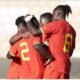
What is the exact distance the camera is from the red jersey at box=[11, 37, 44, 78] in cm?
901

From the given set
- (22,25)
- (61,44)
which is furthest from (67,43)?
(22,25)

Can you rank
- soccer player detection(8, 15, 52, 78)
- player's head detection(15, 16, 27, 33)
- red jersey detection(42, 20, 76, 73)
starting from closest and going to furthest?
red jersey detection(42, 20, 76, 73)
soccer player detection(8, 15, 52, 78)
player's head detection(15, 16, 27, 33)

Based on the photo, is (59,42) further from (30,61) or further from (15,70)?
(15,70)

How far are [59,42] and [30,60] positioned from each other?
18.2 inches

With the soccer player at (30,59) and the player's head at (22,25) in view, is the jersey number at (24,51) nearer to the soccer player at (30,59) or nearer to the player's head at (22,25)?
the soccer player at (30,59)

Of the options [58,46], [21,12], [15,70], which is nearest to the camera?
[58,46]

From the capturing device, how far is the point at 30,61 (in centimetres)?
905

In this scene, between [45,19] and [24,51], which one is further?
[45,19]

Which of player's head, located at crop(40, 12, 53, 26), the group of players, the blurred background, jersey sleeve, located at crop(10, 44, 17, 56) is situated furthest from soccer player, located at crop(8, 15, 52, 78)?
the blurred background

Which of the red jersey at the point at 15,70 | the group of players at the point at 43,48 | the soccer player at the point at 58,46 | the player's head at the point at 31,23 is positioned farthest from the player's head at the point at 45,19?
the red jersey at the point at 15,70

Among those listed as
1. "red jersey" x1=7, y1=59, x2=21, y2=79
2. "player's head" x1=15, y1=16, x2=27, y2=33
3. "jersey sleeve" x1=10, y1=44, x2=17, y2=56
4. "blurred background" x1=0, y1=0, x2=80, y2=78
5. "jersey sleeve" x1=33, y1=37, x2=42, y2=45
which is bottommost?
"blurred background" x1=0, y1=0, x2=80, y2=78

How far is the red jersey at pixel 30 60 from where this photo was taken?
9.01 metres

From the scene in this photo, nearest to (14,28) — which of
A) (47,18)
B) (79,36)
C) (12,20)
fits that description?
(12,20)

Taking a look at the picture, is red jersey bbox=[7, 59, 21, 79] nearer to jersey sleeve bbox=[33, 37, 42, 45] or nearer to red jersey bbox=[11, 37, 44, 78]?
red jersey bbox=[11, 37, 44, 78]
